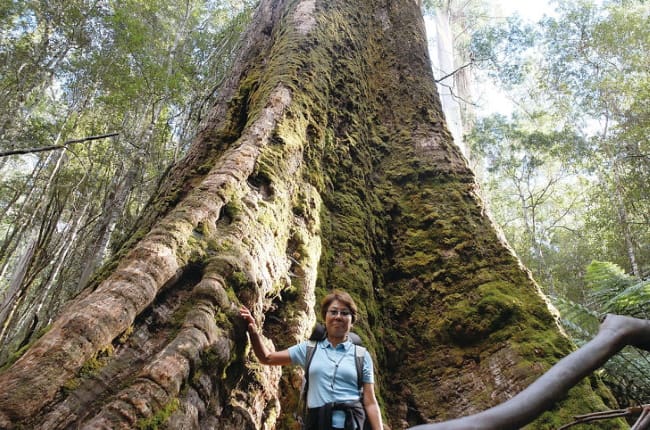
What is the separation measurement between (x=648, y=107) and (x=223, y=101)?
14.5 meters

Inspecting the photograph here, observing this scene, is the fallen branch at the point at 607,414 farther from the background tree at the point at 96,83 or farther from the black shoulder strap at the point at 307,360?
the background tree at the point at 96,83

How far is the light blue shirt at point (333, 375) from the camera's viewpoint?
2.10 meters

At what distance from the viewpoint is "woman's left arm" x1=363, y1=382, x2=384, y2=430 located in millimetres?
2102

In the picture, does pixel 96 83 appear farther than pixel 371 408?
Yes

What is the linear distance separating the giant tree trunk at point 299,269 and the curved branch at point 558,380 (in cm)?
138

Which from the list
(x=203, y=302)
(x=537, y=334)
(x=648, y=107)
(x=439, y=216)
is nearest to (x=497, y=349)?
(x=537, y=334)

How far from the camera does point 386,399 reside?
3.25m

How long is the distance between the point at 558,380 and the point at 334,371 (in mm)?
1581

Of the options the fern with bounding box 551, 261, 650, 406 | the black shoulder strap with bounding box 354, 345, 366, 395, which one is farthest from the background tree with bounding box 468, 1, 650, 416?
the black shoulder strap with bounding box 354, 345, 366, 395

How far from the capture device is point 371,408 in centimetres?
214

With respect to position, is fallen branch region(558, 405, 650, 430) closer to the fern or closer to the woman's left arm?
the woman's left arm

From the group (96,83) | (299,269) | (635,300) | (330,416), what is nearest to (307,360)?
(330,416)

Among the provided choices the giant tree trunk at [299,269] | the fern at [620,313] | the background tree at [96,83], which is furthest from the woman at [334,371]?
the background tree at [96,83]

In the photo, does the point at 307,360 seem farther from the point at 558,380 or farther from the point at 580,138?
the point at 580,138
